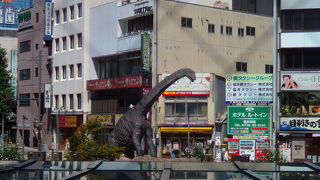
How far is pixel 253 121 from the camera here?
4756 centimetres

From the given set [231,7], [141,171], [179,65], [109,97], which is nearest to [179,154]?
[179,65]

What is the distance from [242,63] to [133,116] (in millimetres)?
38235

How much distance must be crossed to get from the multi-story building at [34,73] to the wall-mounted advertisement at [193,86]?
79.6 ft

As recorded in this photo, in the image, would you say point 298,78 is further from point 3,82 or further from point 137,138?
point 3,82

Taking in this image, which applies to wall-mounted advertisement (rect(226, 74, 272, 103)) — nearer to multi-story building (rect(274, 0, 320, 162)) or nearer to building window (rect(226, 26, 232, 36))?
multi-story building (rect(274, 0, 320, 162))

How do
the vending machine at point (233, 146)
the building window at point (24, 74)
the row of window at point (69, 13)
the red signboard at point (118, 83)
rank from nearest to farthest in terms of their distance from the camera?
the vending machine at point (233, 146), the red signboard at point (118, 83), the row of window at point (69, 13), the building window at point (24, 74)

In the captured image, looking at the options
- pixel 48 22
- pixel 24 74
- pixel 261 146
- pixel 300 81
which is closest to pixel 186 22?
pixel 300 81

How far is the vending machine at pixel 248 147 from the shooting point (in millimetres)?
47688

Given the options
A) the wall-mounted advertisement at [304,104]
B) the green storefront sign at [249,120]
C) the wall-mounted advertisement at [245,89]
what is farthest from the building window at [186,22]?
the green storefront sign at [249,120]

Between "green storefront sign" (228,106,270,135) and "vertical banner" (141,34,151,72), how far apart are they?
23870 millimetres

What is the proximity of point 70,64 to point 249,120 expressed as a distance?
140ft

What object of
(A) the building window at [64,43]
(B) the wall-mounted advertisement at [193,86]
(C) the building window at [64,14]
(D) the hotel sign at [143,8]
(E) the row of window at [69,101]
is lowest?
(E) the row of window at [69,101]

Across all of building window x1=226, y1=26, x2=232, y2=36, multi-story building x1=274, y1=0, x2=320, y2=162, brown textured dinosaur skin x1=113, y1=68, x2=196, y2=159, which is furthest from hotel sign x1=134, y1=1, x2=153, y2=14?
brown textured dinosaur skin x1=113, y1=68, x2=196, y2=159

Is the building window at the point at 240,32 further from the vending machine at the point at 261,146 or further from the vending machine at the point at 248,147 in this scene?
the vending machine at the point at 261,146
